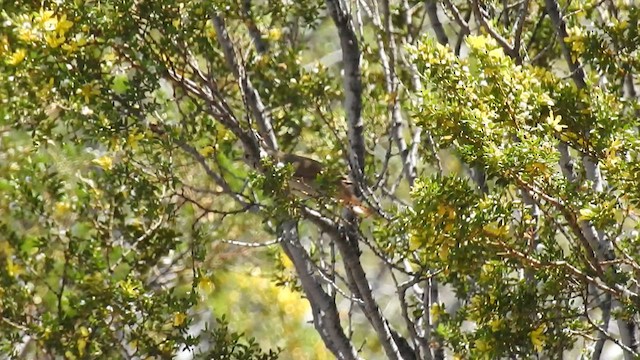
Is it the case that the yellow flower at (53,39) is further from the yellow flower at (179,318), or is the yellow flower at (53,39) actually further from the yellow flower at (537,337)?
the yellow flower at (537,337)

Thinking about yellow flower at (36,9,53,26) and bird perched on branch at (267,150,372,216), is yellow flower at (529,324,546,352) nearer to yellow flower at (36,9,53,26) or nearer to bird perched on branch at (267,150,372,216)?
bird perched on branch at (267,150,372,216)

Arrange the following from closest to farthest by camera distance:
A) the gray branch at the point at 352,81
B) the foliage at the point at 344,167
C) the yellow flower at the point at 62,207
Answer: the foliage at the point at 344,167, the gray branch at the point at 352,81, the yellow flower at the point at 62,207

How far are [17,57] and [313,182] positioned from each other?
3.56ft

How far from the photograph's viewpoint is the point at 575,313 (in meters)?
3.20

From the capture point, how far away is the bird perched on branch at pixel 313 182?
353cm

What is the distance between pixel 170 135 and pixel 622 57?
153 cm

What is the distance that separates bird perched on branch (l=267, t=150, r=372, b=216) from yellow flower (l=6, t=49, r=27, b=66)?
94 centimetres

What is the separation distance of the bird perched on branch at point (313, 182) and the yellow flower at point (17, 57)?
943 mm

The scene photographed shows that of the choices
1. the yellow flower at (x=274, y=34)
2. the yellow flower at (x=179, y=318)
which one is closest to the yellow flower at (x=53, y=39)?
the yellow flower at (x=179, y=318)

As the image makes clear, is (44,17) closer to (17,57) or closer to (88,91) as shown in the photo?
(17,57)

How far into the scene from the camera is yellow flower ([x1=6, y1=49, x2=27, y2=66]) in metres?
3.20

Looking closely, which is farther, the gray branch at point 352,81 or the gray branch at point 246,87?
the gray branch at point 246,87

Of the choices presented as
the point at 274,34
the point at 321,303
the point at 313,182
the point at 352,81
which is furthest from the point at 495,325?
the point at 274,34

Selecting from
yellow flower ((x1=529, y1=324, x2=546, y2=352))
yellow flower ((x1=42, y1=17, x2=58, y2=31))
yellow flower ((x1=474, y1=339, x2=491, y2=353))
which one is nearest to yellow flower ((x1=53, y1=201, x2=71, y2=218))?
yellow flower ((x1=42, y1=17, x2=58, y2=31))
